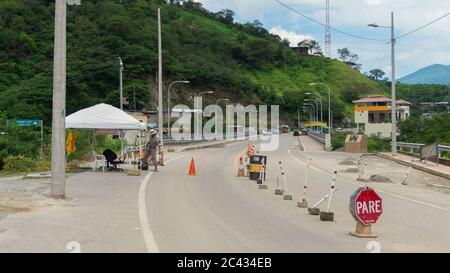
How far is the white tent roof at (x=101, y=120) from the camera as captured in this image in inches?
973

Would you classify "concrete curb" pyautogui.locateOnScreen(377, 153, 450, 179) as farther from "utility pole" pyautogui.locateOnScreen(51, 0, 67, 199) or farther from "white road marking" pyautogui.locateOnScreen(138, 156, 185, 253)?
"utility pole" pyautogui.locateOnScreen(51, 0, 67, 199)

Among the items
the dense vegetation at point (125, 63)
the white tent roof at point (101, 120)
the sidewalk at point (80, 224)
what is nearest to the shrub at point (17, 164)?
the dense vegetation at point (125, 63)

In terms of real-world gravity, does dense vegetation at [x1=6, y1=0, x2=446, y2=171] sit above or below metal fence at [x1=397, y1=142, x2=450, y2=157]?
above

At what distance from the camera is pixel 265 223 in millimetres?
12352

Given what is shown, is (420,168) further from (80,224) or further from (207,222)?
(80,224)

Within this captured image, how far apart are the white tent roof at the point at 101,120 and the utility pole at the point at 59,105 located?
27.4 feet

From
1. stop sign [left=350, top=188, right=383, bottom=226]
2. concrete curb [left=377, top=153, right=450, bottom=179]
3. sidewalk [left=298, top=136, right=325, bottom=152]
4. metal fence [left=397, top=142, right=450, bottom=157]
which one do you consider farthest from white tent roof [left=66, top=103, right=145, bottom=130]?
sidewalk [left=298, top=136, right=325, bottom=152]

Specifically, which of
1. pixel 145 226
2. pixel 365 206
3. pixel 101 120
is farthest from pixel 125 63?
pixel 365 206

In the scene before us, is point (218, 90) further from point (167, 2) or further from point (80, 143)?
point (80, 143)

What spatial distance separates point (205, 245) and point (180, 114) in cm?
8850

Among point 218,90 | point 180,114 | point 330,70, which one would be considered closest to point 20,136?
point 180,114

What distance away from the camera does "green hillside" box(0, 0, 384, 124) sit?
270ft

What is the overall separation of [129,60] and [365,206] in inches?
3853

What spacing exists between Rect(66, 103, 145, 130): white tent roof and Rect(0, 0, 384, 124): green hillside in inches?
1085
